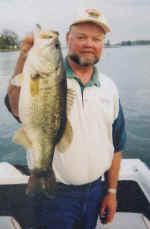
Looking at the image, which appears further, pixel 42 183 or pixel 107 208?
pixel 107 208

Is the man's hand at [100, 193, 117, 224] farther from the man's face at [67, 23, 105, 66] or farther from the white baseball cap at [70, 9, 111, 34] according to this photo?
the white baseball cap at [70, 9, 111, 34]

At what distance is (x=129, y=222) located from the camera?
3125 millimetres

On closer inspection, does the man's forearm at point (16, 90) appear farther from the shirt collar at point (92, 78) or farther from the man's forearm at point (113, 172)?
the man's forearm at point (113, 172)

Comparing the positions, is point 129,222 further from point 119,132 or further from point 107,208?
point 119,132

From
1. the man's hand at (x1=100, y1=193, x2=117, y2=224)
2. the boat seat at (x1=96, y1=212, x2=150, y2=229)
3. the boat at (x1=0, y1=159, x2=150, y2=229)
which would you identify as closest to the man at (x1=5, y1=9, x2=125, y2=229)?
the man's hand at (x1=100, y1=193, x2=117, y2=224)

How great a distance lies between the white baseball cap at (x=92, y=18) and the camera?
2184 millimetres

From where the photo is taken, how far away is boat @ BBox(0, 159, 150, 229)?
Answer: 3.14 meters

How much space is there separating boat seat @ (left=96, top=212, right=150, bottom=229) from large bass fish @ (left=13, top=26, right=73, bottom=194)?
1.76m

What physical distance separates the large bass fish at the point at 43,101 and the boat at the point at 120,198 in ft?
5.26

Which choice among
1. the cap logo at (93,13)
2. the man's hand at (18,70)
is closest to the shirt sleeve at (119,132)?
the cap logo at (93,13)

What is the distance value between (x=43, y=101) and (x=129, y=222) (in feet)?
7.63

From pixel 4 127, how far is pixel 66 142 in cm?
864

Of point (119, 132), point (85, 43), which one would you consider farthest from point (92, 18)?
point (119, 132)

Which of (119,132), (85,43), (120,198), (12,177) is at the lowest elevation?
(120,198)
